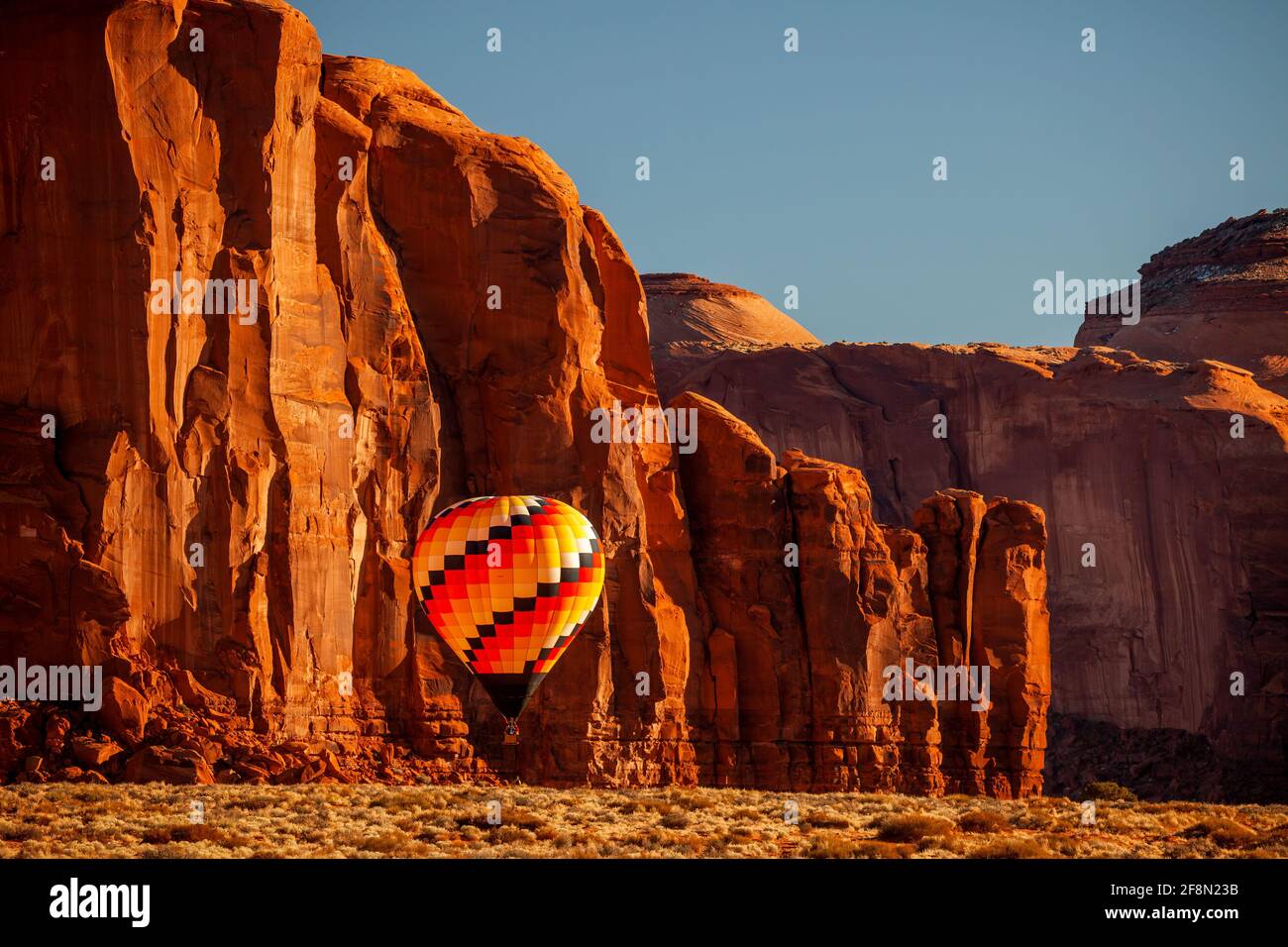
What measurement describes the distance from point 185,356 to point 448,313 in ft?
43.7

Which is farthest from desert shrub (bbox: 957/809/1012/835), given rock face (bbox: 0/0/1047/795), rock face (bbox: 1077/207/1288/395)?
rock face (bbox: 1077/207/1288/395)

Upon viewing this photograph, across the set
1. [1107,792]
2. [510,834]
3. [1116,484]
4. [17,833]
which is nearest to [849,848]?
[510,834]

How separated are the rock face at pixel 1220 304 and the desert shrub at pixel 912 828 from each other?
8416 cm

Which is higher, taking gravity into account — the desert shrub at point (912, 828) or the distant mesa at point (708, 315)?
the distant mesa at point (708, 315)

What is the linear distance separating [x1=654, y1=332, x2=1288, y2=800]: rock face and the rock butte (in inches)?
3.6

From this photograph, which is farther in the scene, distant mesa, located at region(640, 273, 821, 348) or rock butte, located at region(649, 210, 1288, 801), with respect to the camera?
A: distant mesa, located at region(640, 273, 821, 348)

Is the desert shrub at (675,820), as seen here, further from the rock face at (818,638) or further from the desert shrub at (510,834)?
the rock face at (818,638)

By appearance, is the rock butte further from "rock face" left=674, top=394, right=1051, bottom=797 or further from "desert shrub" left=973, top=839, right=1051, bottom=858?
"desert shrub" left=973, top=839, right=1051, bottom=858

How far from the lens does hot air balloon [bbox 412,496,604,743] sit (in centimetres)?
5003

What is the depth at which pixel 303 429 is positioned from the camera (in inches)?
2169

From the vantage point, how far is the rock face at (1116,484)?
104750mm

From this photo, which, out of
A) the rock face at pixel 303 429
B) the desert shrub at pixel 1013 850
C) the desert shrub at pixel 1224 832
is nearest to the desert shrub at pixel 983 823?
the desert shrub at pixel 1013 850

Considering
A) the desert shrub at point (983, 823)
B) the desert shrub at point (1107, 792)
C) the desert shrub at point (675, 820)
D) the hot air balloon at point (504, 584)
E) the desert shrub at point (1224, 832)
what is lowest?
the desert shrub at point (1107, 792)

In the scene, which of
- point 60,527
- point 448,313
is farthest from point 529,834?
point 448,313
